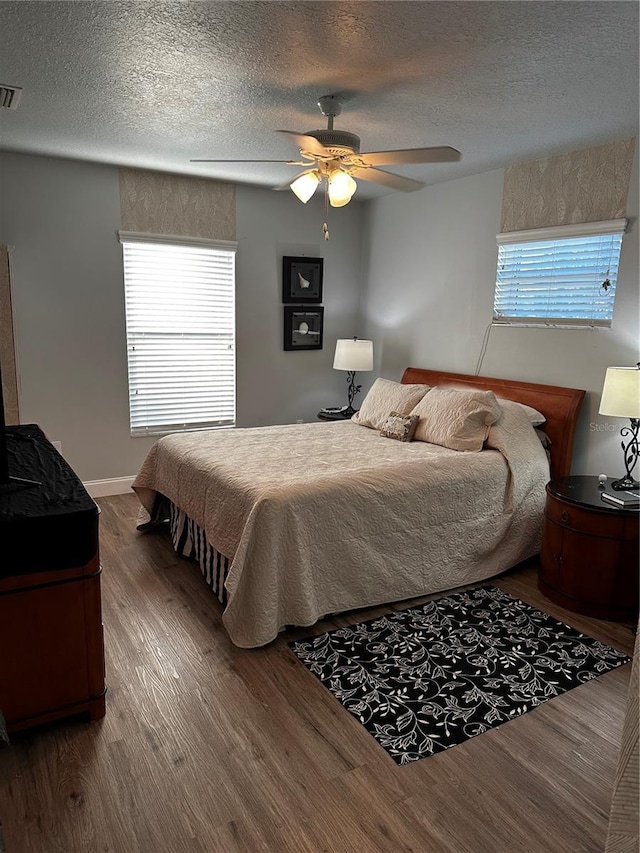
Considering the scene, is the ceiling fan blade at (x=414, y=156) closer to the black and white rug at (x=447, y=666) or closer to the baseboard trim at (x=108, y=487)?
the black and white rug at (x=447, y=666)

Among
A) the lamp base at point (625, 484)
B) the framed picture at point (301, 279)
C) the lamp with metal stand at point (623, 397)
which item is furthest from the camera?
the framed picture at point (301, 279)

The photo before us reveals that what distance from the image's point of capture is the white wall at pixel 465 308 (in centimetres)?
355

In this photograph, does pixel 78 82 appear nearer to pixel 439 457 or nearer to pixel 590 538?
pixel 439 457

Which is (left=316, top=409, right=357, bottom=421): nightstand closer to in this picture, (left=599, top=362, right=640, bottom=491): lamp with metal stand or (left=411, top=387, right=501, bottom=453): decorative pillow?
(left=411, top=387, right=501, bottom=453): decorative pillow

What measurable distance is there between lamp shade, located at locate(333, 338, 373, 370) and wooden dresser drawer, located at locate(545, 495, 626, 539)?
2357mm

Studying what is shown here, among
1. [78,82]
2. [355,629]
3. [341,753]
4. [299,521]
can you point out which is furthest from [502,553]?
[78,82]

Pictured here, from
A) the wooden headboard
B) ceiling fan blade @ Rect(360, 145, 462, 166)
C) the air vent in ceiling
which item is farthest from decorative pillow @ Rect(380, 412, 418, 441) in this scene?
the air vent in ceiling

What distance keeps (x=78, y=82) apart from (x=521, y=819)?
11.5 ft

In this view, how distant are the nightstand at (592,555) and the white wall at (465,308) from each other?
2.35 feet

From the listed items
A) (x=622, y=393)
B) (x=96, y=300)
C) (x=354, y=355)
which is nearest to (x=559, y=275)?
(x=622, y=393)

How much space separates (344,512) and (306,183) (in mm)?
1708

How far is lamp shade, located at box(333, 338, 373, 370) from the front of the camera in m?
5.12

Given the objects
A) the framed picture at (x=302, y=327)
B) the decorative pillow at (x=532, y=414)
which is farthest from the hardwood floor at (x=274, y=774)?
the framed picture at (x=302, y=327)

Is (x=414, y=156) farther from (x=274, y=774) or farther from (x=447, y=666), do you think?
(x=274, y=774)
